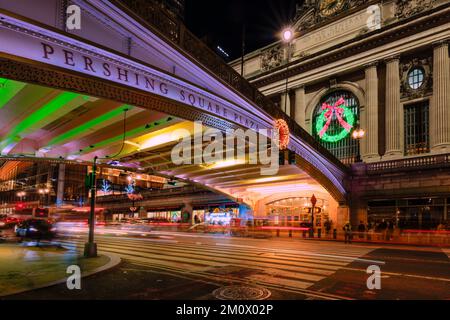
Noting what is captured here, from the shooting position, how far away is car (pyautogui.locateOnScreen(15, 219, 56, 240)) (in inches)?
886

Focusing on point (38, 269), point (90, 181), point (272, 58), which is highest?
point (272, 58)

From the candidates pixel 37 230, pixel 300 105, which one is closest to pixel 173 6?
pixel 37 230

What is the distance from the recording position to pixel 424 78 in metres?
37.3

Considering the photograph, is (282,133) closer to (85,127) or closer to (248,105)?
(248,105)

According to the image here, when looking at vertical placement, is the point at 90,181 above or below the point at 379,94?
below

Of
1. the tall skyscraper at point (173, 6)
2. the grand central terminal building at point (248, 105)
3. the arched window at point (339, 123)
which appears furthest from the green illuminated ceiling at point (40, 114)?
the arched window at point (339, 123)

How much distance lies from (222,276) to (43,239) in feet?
57.7

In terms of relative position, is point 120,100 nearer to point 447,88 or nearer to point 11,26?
point 11,26

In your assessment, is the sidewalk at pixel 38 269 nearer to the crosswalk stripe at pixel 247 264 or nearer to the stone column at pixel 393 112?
the crosswalk stripe at pixel 247 264

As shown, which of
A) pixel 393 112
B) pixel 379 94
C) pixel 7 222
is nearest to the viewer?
pixel 7 222

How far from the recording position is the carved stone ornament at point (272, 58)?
2013 inches

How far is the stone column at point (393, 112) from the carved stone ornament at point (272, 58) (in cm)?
1571

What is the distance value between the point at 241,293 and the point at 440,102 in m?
34.2
